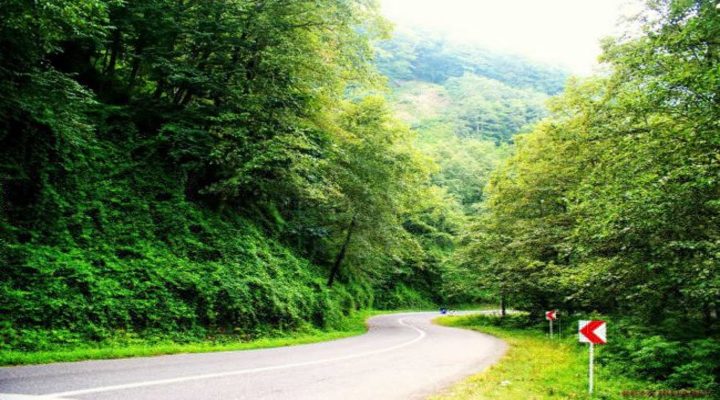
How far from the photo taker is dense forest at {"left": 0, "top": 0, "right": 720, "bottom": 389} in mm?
8906

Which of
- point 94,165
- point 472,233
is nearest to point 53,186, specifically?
point 94,165

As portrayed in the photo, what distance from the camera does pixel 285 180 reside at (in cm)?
1572

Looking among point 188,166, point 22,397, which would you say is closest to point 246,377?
point 22,397

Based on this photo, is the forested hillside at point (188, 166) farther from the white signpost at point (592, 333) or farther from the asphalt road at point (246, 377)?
the white signpost at point (592, 333)

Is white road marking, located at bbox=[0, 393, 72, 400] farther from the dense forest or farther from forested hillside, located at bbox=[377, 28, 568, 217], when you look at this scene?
forested hillside, located at bbox=[377, 28, 568, 217]

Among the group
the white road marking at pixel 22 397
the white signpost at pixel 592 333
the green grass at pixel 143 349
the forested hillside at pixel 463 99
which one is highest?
the forested hillside at pixel 463 99

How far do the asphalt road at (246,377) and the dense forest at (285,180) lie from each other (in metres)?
2.18

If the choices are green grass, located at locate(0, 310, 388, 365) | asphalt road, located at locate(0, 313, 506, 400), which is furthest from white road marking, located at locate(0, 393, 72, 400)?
green grass, located at locate(0, 310, 388, 365)

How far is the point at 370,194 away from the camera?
21047 mm

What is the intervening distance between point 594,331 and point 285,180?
35.3 feet

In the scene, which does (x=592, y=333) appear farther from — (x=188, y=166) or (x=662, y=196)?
(x=188, y=166)

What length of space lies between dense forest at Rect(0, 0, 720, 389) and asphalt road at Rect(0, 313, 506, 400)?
7.15 feet

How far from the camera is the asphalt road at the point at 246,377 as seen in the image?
5.95 meters

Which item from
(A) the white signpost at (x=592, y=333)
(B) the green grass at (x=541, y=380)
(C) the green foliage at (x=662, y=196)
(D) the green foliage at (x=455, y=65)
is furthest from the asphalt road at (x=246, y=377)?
(D) the green foliage at (x=455, y=65)
